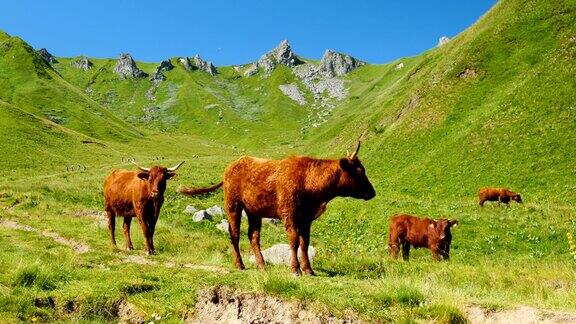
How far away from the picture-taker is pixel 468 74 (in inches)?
2215

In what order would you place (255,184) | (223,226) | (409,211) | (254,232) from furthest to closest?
(409,211), (223,226), (254,232), (255,184)

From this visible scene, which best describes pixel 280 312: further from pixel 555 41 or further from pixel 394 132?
pixel 555 41

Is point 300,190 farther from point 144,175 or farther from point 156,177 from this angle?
point 144,175

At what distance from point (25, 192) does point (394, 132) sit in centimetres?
3833

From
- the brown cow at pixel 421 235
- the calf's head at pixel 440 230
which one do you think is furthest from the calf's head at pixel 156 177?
the calf's head at pixel 440 230

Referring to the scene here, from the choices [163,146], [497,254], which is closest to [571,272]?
[497,254]

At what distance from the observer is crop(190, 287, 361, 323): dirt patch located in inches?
343

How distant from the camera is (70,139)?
3701 inches

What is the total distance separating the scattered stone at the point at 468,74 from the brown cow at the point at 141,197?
46.3m

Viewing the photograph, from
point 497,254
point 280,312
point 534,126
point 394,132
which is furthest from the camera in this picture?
point 394,132

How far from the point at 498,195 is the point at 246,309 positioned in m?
28.3

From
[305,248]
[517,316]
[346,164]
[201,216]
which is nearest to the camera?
[517,316]

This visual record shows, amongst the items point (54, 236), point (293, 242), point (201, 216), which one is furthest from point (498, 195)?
point (54, 236)

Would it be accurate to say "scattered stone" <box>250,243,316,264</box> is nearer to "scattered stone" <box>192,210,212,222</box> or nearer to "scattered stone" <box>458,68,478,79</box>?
"scattered stone" <box>192,210,212,222</box>
